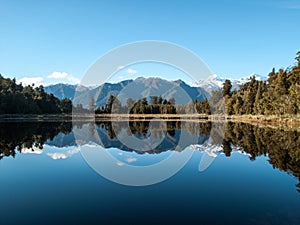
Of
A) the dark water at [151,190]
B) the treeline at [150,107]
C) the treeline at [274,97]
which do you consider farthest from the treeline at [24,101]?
the dark water at [151,190]

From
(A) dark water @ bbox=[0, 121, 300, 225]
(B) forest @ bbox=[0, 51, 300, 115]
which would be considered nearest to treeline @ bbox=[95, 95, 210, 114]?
(B) forest @ bbox=[0, 51, 300, 115]

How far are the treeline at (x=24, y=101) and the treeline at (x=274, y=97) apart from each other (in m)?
59.9

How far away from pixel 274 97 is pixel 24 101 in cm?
6661

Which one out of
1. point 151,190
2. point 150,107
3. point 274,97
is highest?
point 150,107

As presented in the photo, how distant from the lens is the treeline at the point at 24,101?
260ft

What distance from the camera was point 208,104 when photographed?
107 meters

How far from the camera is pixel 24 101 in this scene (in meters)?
84.4

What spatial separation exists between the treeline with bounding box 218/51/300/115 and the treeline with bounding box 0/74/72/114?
5986cm

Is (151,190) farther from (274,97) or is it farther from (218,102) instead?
(218,102)

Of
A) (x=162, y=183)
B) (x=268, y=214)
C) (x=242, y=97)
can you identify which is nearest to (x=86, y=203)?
(x=162, y=183)

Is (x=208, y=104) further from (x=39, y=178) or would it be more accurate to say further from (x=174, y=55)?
(x=39, y=178)

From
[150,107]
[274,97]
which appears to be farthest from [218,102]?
[274,97]

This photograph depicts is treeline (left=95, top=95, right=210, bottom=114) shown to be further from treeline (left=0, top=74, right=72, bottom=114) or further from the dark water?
the dark water

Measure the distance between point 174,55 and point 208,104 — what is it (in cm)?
8685
